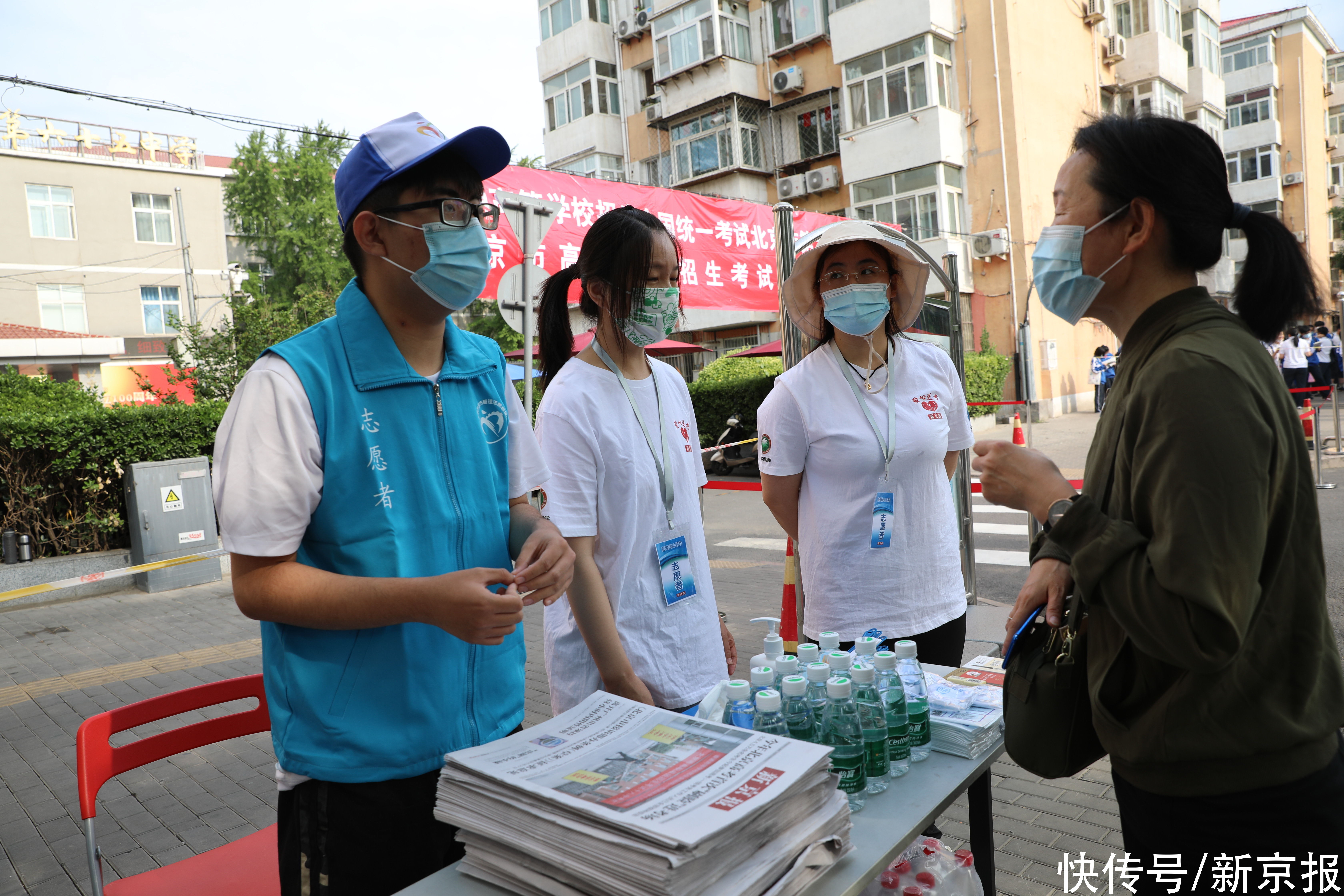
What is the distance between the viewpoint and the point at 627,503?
2246mm

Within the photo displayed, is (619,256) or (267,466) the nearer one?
(267,466)

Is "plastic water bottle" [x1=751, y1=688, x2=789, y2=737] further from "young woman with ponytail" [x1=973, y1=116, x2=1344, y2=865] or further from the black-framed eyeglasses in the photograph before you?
the black-framed eyeglasses

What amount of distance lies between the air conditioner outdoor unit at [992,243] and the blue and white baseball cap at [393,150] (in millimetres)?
22093

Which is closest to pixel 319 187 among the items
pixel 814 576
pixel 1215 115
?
pixel 1215 115

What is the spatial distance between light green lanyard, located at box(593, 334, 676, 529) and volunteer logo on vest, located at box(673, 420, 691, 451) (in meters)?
0.08

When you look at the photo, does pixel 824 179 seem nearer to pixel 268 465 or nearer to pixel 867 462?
pixel 867 462

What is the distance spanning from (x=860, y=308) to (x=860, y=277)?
14 centimetres

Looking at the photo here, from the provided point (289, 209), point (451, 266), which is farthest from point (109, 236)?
point (451, 266)

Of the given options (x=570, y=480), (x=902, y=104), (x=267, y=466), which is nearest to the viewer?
(x=267, y=466)

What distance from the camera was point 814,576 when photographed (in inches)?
109

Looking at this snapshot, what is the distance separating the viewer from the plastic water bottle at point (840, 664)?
169cm

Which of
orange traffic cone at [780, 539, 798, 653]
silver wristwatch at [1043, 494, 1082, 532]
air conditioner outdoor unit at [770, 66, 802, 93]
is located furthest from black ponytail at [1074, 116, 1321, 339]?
air conditioner outdoor unit at [770, 66, 802, 93]

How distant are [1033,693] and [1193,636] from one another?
1.22 ft

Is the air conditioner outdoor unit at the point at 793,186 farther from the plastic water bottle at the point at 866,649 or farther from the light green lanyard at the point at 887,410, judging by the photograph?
the plastic water bottle at the point at 866,649
